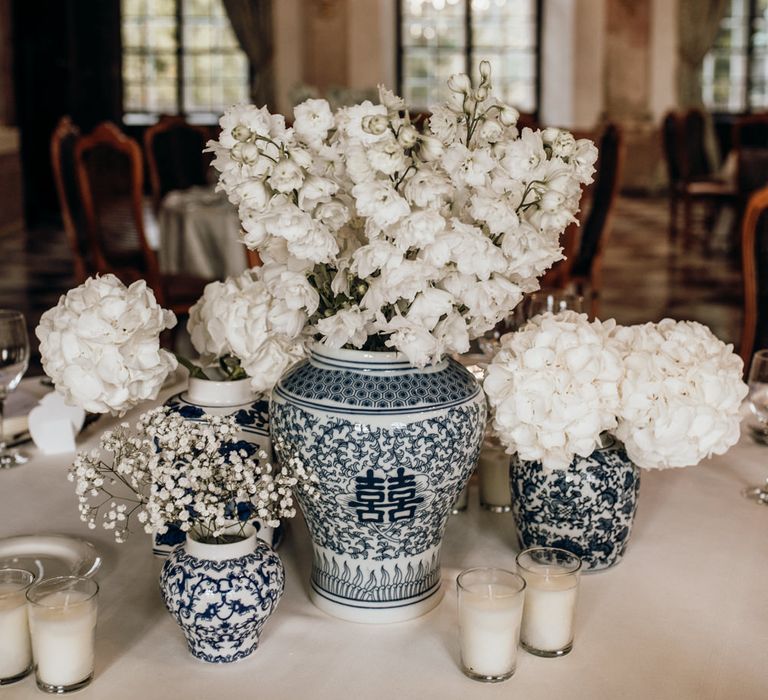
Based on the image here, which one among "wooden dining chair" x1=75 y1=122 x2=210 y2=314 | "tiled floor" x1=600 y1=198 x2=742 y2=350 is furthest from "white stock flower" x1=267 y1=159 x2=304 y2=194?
A: "tiled floor" x1=600 y1=198 x2=742 y2=350

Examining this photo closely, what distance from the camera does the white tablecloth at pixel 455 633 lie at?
107 cm

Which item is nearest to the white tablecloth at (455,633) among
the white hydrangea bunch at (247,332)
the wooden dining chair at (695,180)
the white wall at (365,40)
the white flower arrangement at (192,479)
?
the white flower arrangement at (192,479)

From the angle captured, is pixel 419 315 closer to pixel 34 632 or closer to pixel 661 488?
pixel 34 632

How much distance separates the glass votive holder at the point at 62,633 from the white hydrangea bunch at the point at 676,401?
612 millimetres

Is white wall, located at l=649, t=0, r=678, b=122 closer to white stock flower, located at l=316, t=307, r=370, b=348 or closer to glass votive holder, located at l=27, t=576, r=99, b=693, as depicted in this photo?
white stock flower, located at l=316, t=307, r=370, b=348

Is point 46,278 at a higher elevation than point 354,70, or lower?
lower

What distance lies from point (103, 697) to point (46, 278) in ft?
22.5

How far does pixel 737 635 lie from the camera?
1177 mm

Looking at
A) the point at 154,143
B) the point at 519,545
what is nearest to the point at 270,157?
the point at 519,545

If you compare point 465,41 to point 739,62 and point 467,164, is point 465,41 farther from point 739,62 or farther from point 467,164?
point 467,164

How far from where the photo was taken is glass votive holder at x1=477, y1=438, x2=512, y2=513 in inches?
59.7

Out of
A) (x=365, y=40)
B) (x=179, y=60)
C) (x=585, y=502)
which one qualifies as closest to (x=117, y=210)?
(x=585, y=502)

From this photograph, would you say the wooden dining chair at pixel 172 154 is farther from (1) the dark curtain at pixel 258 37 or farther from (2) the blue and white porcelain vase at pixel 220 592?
(1) the dark curtain at pixel 258 37

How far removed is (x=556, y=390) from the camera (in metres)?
1.20
